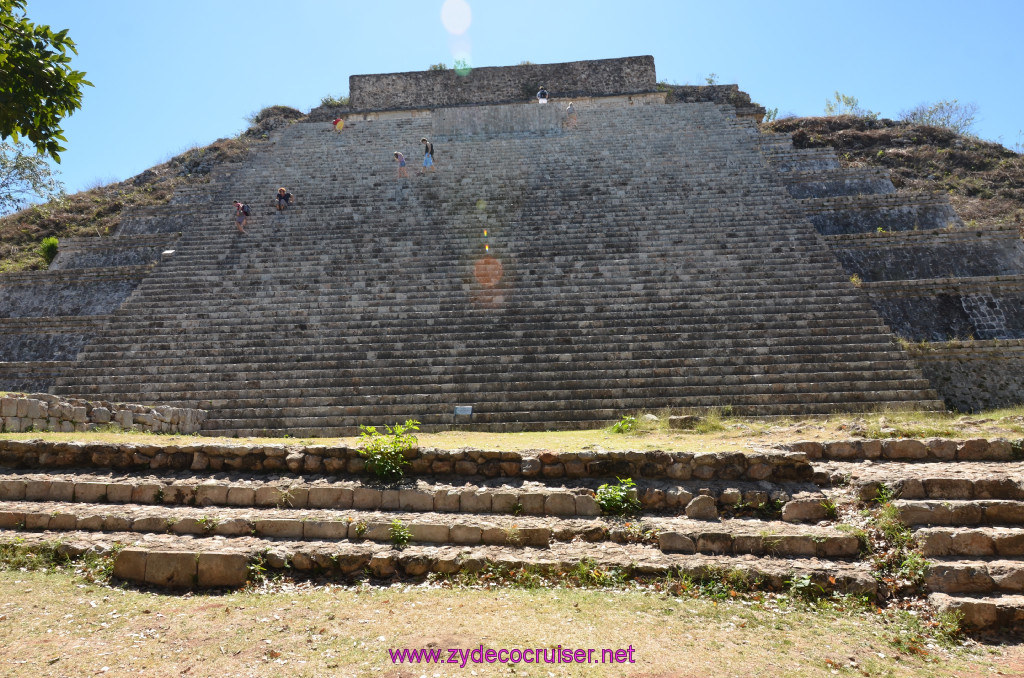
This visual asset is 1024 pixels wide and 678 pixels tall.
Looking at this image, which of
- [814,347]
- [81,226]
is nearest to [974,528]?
[814,347]

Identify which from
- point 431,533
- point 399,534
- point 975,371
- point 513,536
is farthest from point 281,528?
point 975,371

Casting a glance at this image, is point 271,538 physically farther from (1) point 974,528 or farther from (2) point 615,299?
(2) point 615,299

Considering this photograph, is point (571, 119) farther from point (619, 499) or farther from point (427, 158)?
point (619, 499)

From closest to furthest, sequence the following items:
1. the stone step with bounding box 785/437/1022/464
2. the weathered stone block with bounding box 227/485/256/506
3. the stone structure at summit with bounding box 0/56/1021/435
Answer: the stone step with bounding box 785/437/1022/464 < the weathered stone block with bounding box 227/485/256/506 < the stone structure at summit with bounding box 0/56/1021/435

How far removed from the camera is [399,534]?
5391mm

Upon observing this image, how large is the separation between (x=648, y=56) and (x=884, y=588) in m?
26.7

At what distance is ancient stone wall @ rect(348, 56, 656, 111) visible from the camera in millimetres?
26688

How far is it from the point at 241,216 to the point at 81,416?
7958mm

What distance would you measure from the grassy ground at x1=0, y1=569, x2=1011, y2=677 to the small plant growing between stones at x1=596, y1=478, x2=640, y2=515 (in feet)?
3.64

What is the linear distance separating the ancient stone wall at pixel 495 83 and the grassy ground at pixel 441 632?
2559 centimetres

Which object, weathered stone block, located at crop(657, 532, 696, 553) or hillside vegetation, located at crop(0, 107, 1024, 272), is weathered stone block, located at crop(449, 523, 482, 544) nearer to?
weathered stone block, located at crop(657, 532, 696, 553)

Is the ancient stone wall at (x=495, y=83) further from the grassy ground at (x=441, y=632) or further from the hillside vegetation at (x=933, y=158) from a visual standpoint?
the grassy ground at (x=441, y=632)

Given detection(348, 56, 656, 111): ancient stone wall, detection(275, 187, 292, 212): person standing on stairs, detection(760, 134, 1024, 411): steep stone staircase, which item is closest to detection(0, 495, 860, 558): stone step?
detection(760, 134, 1024, 411): steep stone staircase

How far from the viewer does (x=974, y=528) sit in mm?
5000
